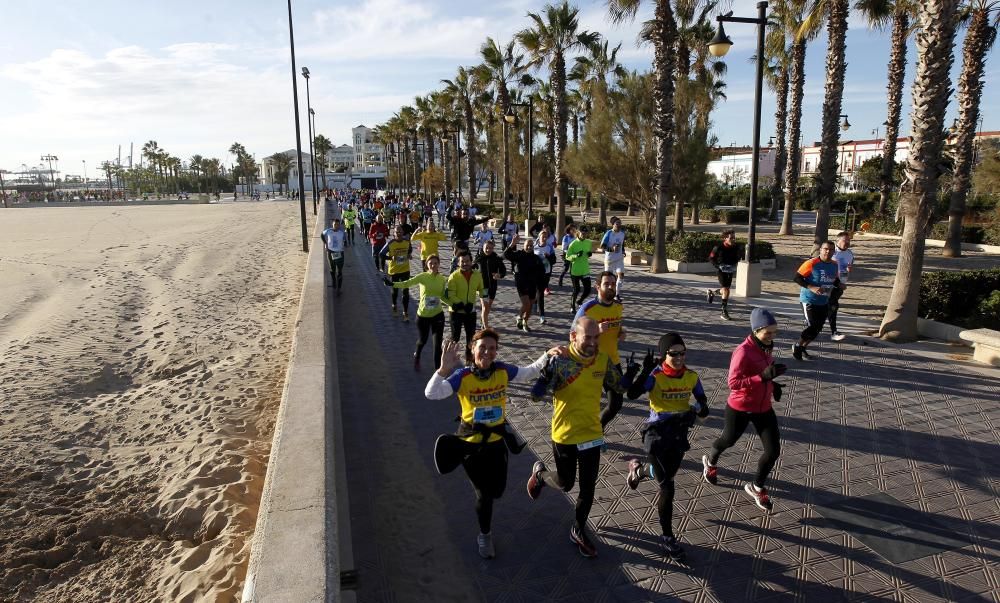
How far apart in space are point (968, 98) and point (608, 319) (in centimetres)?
1971

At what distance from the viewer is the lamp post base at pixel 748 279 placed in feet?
46.0

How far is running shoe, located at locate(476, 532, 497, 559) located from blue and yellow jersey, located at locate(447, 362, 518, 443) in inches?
32.0

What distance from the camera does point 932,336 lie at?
33.9 ft

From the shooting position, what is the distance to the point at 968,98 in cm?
1923

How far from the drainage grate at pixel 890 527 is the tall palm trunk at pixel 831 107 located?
49.4 feet

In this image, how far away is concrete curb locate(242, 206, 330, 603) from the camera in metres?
3.45

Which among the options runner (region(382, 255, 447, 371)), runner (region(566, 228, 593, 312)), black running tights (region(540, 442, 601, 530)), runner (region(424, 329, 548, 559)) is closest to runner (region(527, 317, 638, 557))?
black running tights (region(540, 442, 601, 530))

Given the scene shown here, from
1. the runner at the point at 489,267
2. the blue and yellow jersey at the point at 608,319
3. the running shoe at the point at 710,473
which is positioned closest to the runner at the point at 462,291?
the runner at the point at 489,267

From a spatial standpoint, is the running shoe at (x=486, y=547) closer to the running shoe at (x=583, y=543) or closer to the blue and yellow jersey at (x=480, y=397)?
the running shoe at (x=583, y=543)

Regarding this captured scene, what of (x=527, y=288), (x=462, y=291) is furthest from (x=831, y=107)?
(x=462, y=291)

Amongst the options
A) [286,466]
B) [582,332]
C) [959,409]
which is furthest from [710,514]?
[959,409]

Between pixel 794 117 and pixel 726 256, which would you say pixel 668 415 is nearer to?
pixel 726 256

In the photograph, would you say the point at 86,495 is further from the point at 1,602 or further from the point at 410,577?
the point at 410,577

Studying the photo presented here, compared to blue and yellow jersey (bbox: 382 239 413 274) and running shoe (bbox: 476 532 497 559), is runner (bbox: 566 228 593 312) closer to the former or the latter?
blue and yellow jersey (bbox: 382 239 413 274)
